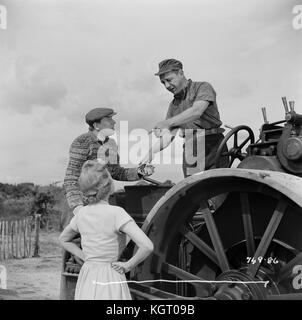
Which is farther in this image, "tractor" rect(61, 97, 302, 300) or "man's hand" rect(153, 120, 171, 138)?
"man's hand" rect(153, 120, 171, 138)

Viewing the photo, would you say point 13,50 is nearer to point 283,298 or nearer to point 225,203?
point 225,203

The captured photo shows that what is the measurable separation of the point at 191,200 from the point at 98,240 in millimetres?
537

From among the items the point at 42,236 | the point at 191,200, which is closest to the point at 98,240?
the point at 191,200

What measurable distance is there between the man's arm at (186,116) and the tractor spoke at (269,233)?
76 cm

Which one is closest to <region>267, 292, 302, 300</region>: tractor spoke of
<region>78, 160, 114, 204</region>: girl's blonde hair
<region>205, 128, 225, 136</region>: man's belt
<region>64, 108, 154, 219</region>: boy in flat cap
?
<region>78, 160, 114, 204</region>: girl's blonde hair

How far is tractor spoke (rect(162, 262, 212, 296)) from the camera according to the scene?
7.73 feet

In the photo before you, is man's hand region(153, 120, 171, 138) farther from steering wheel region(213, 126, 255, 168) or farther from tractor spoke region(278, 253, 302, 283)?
tractor spoke region(278, 253, 302, 283)

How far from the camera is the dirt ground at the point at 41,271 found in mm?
4816

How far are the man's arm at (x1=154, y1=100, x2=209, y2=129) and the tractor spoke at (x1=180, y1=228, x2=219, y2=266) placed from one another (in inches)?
21.2

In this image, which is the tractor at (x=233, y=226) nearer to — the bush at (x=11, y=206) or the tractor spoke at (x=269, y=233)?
the tractor spoke at (x=269, y=233)

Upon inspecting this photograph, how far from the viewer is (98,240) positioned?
2.10m

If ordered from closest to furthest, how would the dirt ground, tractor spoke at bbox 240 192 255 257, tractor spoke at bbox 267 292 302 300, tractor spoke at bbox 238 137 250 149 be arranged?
tractor spoke at bbox 267 292 302 300 → tractor spoke at bbox 240 192 255 257 → tractor spoke at bbox 238 137 250 149 → the dirt ground

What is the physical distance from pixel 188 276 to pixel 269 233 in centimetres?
52

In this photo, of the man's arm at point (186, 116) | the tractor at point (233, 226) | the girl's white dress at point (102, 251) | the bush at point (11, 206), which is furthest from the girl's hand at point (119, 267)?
the bush at point (11, 206)
